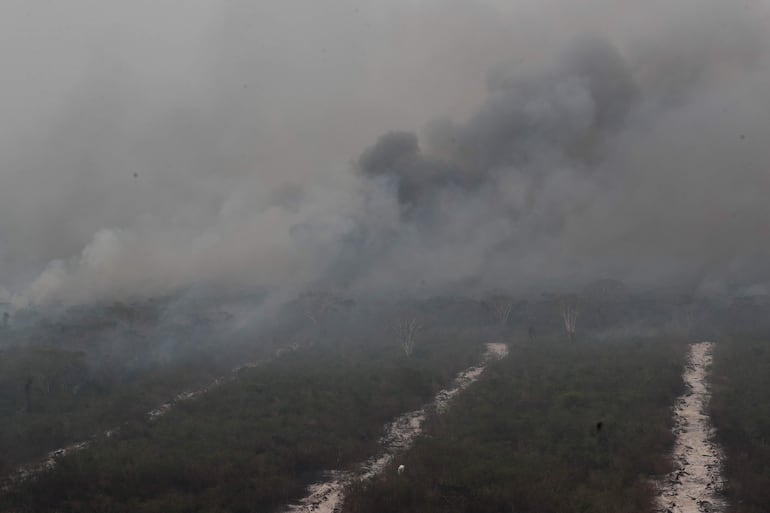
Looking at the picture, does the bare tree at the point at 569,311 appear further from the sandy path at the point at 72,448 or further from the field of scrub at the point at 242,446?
the sandy path at the point at 72,448

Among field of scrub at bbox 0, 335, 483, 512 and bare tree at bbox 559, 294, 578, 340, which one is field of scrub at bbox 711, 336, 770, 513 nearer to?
field of scrub at bbox 0, 335, 483, 512

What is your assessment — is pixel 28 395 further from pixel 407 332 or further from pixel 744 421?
pixel 407 332

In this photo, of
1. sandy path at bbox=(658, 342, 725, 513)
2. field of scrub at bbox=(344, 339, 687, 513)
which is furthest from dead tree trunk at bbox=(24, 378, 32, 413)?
sandy path at bbox=(658, 342, 725, 513)

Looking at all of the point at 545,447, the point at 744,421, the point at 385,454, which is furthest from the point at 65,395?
the point at 744,421

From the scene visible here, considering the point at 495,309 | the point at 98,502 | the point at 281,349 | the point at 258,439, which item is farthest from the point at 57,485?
Answer: the point at 495,309

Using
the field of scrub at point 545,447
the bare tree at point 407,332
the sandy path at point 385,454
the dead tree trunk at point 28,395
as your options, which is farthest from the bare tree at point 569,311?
the dead tree trunk at point 28,395

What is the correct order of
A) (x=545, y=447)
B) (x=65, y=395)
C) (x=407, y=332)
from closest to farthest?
(x=545, y=447) → (x=65, y=395) → (x=407, y=332)

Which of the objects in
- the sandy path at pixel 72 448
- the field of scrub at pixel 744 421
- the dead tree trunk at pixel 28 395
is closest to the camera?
the field of scrub at pixel 744 421

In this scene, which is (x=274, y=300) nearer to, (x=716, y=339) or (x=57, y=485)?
(x=716, y=339)
